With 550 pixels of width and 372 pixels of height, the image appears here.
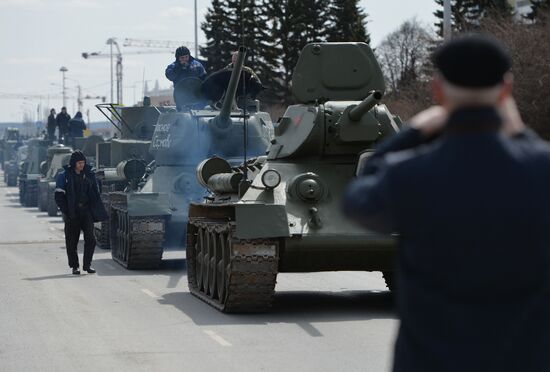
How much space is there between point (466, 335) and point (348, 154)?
1079cm

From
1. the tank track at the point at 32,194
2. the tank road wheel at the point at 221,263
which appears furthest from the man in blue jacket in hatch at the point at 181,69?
the tank track at the point at 32,194

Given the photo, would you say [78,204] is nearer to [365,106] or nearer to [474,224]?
[365,106]

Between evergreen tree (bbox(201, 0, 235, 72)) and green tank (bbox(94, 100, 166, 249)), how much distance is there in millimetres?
30652

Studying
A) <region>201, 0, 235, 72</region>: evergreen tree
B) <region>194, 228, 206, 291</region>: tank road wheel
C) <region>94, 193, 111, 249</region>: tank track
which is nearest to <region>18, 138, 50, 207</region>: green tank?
<region>201, 0, 235, 72</region>: evergreen tree

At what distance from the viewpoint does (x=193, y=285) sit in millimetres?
15625

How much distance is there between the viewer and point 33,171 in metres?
47.8

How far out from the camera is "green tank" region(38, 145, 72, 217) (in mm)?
40250

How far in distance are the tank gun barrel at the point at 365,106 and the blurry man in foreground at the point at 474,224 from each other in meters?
9.74

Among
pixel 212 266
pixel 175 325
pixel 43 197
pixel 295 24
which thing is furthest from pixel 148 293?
pixel 295 24

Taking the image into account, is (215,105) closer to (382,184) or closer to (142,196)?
(142,196)

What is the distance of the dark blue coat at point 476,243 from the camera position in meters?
3.85

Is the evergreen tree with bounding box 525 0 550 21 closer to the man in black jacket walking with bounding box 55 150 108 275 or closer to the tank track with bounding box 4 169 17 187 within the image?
the tank track with bounding box 4 169 17 187

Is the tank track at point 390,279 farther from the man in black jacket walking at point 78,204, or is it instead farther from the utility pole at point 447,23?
the utility pole at point 447,23

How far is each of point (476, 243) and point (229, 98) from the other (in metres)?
15.9
